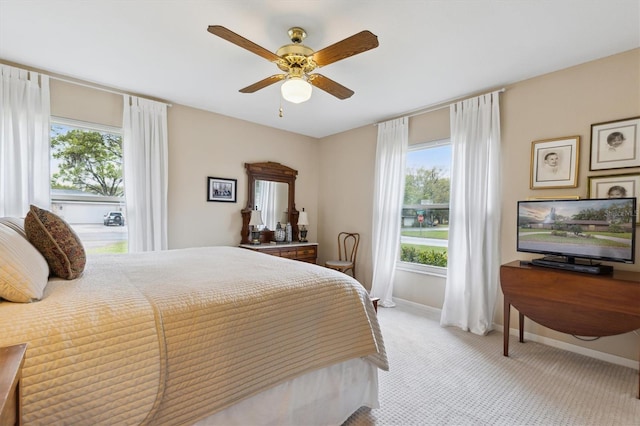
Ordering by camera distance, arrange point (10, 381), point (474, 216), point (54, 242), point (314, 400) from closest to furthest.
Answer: point (10, 381) < point (54, 242) < point (314, 400) < point (474, 216)

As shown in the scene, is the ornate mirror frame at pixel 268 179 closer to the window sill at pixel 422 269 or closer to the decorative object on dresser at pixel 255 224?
the decorative object on dresser at pixel 255 224

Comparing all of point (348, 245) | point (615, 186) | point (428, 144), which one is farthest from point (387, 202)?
point (615, 186)

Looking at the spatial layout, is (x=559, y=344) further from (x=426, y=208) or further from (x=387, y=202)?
(x=387, y=202)

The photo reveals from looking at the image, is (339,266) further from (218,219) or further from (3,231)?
(3,231)

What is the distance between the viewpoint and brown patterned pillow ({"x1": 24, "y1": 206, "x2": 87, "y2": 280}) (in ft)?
4.69

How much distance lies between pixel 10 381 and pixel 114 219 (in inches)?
128

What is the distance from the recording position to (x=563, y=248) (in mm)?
2447

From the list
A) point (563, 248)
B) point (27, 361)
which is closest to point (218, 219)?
point (27, 361)

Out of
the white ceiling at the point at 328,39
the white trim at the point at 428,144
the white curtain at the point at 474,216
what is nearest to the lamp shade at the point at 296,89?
the white ceiling at the point at 328,39

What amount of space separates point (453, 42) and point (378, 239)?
2.56m

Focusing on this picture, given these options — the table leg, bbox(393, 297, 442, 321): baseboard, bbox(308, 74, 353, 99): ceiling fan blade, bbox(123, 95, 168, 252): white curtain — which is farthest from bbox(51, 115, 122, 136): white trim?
the table leg

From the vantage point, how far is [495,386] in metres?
2.11

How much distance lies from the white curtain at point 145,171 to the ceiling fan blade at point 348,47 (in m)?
2.38

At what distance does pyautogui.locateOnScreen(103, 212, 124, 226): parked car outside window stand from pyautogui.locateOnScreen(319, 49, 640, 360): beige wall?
3586mm
